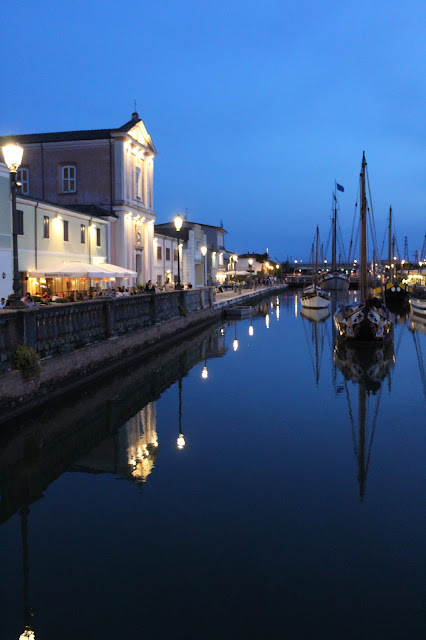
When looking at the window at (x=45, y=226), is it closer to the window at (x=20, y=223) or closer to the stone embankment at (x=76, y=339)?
the window at (x=20, y=223)

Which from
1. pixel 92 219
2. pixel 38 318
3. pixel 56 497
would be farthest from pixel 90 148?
pixel 56 497

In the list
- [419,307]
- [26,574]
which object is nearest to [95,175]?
[419,307]

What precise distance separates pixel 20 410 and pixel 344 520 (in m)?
7.10

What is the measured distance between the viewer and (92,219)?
36156 millimetres

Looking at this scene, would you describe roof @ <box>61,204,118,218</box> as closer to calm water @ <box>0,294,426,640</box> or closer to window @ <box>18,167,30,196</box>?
window @ <box>18,167,30,196</box>

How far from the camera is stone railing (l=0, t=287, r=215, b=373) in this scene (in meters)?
12.5

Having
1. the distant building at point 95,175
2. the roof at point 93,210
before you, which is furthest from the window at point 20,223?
the distant building at point 95,175

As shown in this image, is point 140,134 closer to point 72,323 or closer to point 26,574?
point 72,323

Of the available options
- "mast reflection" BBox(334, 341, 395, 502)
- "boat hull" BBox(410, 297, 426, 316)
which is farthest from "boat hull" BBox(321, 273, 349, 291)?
"mast reflection" BBox(334, 341, 395, 502)

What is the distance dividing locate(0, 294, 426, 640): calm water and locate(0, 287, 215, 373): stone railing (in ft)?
4.86

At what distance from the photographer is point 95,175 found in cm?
4072

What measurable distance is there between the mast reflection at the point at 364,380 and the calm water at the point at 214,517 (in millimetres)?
106

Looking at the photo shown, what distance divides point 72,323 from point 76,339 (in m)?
0.47

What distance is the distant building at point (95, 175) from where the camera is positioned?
1583 inches
